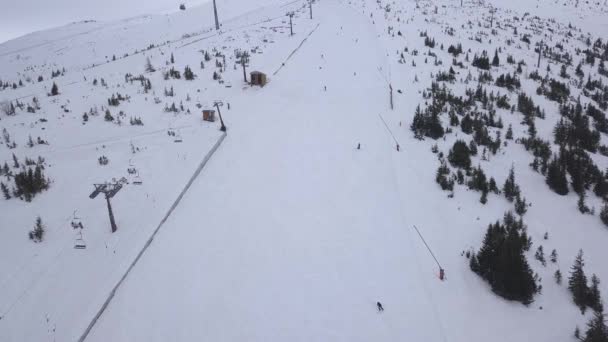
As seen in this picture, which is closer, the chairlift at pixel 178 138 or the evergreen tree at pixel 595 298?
the evergreen tree at pixel 595 298

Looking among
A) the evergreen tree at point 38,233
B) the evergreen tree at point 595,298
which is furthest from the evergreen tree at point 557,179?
the evergreen tree at point 38,233

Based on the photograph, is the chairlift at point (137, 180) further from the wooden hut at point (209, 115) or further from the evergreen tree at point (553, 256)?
the evergreen tree at point (553, 256)

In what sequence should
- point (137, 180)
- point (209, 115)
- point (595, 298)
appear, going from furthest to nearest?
1. point (209, 115)
2. point (137, 180)
3. point (595, 298)

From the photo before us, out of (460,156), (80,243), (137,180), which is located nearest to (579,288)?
(460,156)

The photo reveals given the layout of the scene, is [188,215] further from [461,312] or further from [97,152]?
[461,312]

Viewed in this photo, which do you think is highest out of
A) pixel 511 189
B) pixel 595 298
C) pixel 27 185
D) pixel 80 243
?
pixel 27 185

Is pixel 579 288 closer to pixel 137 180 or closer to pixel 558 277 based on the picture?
pixel 558 277

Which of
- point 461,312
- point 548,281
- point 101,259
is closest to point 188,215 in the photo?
point 101,259
